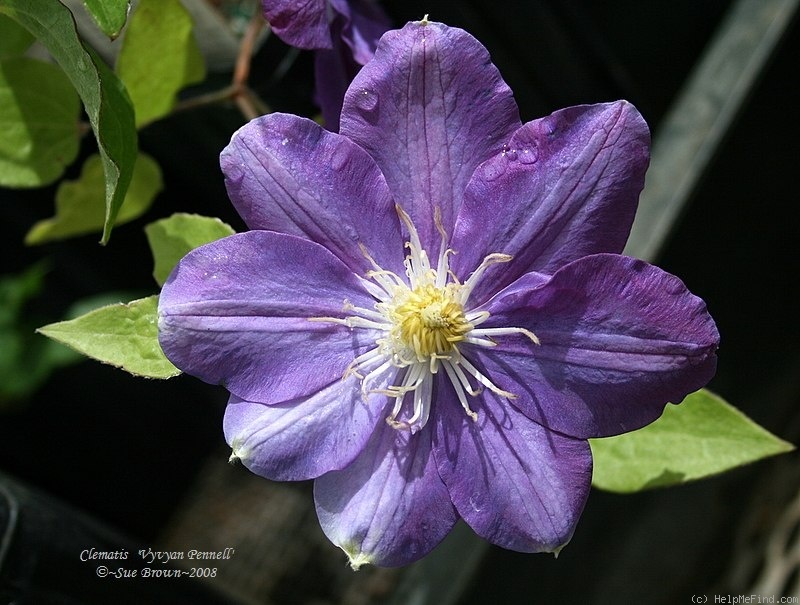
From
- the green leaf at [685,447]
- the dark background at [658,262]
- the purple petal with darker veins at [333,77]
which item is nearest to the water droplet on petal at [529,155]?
the purple petal with darker veins at [333,77]

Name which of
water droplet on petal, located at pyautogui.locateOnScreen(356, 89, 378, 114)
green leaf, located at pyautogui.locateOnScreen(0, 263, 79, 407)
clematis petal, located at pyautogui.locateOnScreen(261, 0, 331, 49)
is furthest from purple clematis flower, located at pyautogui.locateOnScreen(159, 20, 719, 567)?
green leaf, located at pyautogui.locateOnScreen(0, 263, 79, 407)

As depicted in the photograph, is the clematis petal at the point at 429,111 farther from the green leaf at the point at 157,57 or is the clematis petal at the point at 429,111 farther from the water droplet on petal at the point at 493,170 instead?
the green leaf at the point at 157,57

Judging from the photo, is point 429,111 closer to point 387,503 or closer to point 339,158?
point 339,158

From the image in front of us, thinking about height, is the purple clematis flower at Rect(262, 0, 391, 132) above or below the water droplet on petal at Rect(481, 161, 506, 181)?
above

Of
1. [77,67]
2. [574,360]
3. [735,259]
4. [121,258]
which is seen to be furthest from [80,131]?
[735,259]

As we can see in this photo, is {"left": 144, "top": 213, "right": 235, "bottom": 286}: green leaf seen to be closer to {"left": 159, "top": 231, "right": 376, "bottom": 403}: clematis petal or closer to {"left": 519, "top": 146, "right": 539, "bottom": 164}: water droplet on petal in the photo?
{"left": 159, "top": 231, "right": 376, "bottom": 403}: clematis petal

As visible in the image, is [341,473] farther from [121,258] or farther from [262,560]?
[262,560]

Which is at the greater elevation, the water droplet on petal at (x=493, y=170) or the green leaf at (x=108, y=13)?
the green leaf at (x=108, y=13)
